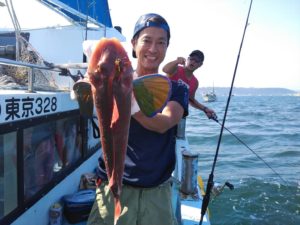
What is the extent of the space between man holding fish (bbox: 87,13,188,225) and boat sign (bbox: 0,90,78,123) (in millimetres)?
1204

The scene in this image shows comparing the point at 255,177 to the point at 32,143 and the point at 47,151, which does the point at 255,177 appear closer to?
the point at 47,151

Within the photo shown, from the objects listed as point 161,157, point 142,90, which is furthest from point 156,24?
point 161,157

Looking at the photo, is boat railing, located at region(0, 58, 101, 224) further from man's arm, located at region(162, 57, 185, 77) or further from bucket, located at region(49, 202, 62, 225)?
man's arm, located at region(162, 57, 185, 77)

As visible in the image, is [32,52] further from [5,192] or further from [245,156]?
[245,156]

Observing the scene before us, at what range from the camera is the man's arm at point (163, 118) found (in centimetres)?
219

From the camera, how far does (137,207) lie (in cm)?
259

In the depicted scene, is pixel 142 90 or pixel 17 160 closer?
pixel 142 90

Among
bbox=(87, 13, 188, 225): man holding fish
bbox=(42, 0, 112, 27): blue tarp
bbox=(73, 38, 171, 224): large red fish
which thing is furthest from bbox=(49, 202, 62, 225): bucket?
bbox=(42, 0, 112, 27): blue tarp

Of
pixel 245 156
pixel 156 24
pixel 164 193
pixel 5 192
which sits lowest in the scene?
pixel 245 156

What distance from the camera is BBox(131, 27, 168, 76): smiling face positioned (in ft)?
7.70

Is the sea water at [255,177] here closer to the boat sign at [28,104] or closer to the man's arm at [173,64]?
the man's arm at [173,64]

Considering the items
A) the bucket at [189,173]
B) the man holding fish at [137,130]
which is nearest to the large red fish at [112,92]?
the man holding fish at [137,130]

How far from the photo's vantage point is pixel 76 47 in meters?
8.42

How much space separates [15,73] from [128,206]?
363 centimetres
